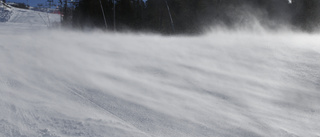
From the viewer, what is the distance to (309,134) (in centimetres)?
293

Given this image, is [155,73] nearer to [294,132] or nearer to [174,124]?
[174,124]

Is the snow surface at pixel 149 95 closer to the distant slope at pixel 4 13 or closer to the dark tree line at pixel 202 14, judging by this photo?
the dark tree line at pixel 202 14

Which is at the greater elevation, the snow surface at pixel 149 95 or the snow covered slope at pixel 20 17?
the snow surface at pixel 149 95

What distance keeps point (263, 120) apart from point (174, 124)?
3.66 feet

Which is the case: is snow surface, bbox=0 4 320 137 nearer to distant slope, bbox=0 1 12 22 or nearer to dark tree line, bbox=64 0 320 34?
dark tree line, bbox=64 0 320 34

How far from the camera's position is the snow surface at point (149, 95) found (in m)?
2.72

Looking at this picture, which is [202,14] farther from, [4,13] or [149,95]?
[4,13]

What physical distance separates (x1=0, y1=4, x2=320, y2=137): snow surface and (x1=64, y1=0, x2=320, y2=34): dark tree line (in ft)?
61.6

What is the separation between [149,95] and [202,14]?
81.5 ft

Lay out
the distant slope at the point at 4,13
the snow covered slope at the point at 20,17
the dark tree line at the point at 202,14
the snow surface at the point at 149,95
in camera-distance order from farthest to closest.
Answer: the distant slope at the point at 4,13
the snow covered slope at the point at 20,17
the dark tree line at the point at 202,14
the snow surface at the point at 149,95

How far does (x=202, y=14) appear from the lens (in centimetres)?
2745

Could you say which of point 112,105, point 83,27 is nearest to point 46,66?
point 112,105

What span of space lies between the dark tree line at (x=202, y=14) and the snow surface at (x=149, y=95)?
18774mm

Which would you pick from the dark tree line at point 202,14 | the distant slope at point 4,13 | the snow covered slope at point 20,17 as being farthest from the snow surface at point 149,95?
the distant slope at point 4,13
